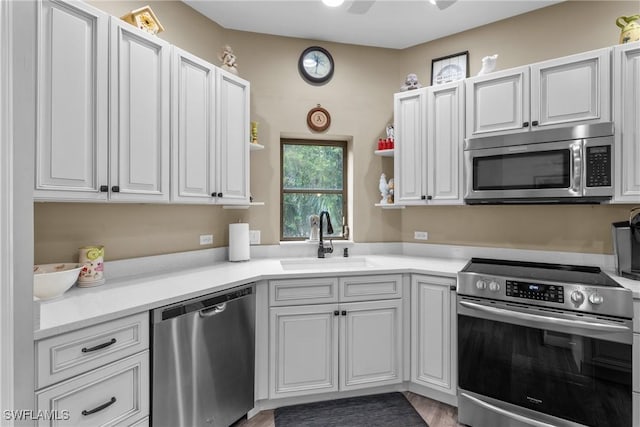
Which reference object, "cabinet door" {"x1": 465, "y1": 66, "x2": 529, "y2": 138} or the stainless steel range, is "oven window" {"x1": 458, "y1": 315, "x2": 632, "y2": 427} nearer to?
the stainless steel range

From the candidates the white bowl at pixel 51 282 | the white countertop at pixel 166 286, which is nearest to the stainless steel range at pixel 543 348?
the white countertop at pixel 166 286

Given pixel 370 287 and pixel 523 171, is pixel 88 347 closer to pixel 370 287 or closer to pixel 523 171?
pixel 370 287

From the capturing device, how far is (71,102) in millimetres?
1463

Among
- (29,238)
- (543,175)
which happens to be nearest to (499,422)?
(543,175)

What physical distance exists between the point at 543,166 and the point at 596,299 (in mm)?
863

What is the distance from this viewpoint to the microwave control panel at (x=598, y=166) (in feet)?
6.34

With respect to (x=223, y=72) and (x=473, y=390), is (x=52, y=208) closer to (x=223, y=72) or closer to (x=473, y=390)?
(x=223, y=72)

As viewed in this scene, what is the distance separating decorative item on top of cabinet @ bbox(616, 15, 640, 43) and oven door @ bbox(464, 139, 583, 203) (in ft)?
2.31

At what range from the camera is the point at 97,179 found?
157cm

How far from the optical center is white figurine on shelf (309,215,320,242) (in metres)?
2.90

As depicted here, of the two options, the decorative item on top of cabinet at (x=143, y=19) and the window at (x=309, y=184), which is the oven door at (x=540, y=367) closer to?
the window at (x=309, y=184)

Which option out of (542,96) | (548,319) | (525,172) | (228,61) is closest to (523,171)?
(525,172)

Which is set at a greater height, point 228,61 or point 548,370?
point 228,61

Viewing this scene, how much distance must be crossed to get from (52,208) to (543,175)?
2867 millimetres
